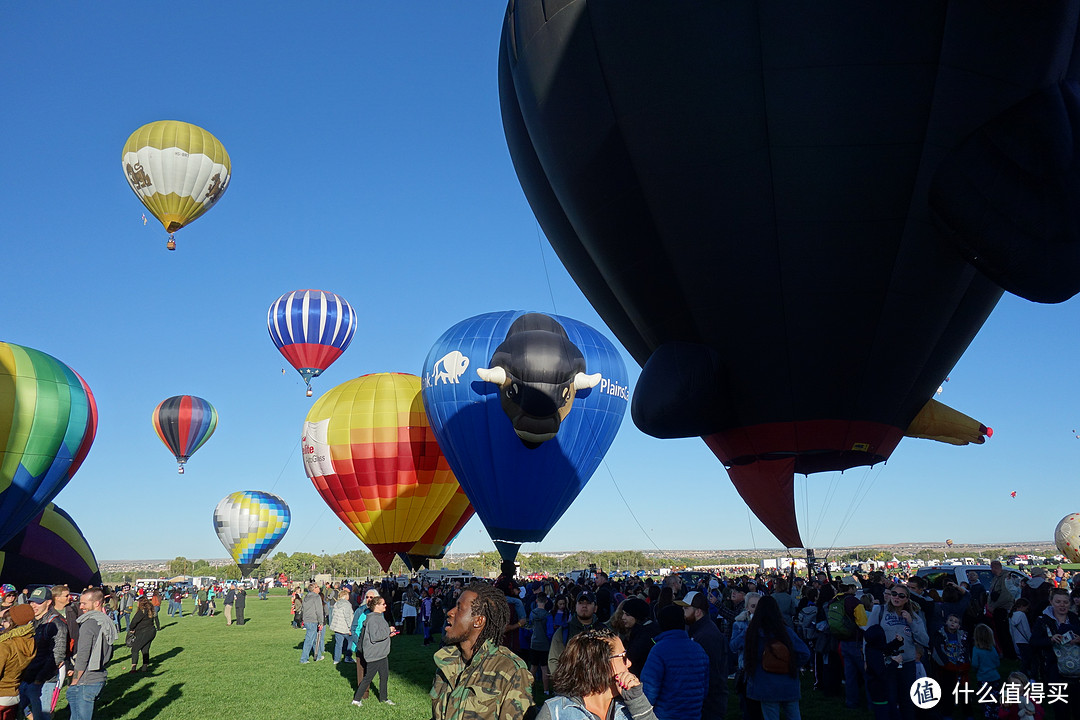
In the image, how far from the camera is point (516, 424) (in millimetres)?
16422

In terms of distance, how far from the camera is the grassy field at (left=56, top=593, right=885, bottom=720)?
25.7 feet

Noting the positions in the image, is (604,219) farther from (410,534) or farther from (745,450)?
(410,534)

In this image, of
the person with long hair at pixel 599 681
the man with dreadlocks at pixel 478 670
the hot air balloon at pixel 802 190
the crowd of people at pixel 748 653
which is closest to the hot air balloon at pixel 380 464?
the crowd of people at pixel 748 653

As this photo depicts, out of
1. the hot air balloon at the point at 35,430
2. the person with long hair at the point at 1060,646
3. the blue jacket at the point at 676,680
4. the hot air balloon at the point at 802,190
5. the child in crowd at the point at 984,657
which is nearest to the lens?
the blue jacket at the point at 676,680

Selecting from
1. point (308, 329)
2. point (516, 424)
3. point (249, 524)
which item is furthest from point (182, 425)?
point (516, 424)

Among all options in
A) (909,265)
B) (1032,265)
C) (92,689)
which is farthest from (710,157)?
(92,689)

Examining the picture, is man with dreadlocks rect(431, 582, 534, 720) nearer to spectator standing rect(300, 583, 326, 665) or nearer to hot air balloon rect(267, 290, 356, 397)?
spectator standing rect(300, 583, 326, 665)

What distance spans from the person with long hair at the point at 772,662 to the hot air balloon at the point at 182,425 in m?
34.5

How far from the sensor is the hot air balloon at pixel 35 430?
18.8 metres

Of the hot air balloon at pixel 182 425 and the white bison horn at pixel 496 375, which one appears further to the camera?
the hot air balloon at pixel 182 425

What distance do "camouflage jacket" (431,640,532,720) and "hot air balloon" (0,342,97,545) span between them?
784 inches

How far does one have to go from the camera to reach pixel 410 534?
80.4ft

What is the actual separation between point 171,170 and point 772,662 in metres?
23.5

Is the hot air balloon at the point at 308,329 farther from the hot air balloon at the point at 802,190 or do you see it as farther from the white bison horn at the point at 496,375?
the hot air balloon at the point at 802,190
